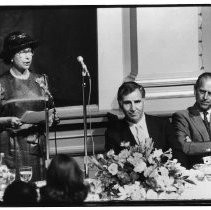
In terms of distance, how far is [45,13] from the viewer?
151 inches

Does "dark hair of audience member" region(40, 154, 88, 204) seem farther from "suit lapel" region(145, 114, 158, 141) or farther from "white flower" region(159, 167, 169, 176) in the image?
"suit lapel" region(145, 114, 158, 141)

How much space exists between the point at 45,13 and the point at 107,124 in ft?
2.87

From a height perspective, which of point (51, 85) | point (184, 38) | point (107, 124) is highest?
point (184, 38)

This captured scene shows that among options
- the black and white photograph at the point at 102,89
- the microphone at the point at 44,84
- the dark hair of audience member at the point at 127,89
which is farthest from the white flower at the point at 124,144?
the microphone at the point at 44,84

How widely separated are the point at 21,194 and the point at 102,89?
968 millimetres

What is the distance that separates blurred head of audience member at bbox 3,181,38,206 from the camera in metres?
3.28

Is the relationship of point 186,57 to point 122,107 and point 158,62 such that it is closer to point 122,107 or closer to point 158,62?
point 158,62

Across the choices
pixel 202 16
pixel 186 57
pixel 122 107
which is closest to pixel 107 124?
pixel 122 107

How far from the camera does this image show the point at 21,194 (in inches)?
129

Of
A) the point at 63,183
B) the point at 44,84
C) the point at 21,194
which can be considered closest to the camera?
the point at 63,183

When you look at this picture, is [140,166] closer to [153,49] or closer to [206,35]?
[153,49]

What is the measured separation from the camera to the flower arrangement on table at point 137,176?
3203 millimetres

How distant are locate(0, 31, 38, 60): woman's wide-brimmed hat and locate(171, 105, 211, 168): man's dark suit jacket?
1.09 meters

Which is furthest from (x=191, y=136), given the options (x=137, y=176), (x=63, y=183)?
(x=63, y=183)
